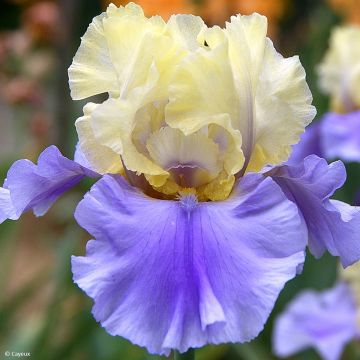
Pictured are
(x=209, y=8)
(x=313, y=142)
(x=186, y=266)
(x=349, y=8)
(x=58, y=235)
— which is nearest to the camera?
(x=186, y=266)

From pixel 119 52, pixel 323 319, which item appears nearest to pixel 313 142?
pixel 323 319

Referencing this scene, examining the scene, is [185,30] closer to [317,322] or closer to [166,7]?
[317,322]

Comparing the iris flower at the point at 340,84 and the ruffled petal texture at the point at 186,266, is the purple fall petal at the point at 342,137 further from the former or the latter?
the ruffled petal texture at the point at 186,266

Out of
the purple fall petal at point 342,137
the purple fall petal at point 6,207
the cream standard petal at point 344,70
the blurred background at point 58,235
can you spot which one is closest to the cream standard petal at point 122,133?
the purple fall petal at point 6,207

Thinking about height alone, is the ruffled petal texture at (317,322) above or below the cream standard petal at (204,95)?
below

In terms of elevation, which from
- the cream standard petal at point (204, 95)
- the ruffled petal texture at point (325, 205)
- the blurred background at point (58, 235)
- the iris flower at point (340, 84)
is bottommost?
the blurred background at point (58, 235)

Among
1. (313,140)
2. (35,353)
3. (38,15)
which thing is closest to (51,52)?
(38,15)

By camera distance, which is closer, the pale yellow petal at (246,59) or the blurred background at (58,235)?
the pale yellow petal at (246,59)
